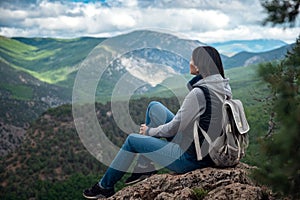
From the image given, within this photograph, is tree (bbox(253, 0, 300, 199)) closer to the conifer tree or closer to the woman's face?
the conifer tree

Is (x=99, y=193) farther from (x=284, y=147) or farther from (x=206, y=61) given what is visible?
(x=284, y=147)

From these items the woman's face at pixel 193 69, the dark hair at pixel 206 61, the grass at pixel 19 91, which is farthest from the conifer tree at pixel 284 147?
the grass at pixel 19 91

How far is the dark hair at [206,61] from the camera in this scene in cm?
532

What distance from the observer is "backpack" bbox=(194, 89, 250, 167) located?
5180 millimetres

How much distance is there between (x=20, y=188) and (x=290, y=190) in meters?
57.6

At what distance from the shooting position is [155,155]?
5.86 meters

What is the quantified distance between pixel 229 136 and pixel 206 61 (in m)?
1.01

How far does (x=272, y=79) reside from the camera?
317cm

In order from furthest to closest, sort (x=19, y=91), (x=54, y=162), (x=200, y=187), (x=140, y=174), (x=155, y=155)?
(x=19, y=91), (x=54, y=162), (x=140, y=174), (x=155, y=155), (x=200, y=187)

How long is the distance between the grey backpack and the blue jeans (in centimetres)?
27

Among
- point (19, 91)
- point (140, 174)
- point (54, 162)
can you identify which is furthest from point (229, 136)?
point (19, 91)

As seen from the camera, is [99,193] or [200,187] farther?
[99,193]

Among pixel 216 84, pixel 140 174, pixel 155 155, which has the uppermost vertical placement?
pixel 216 84

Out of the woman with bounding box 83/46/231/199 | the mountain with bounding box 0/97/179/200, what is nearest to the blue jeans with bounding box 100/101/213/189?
the woman with bounding box 83/46/231/199
